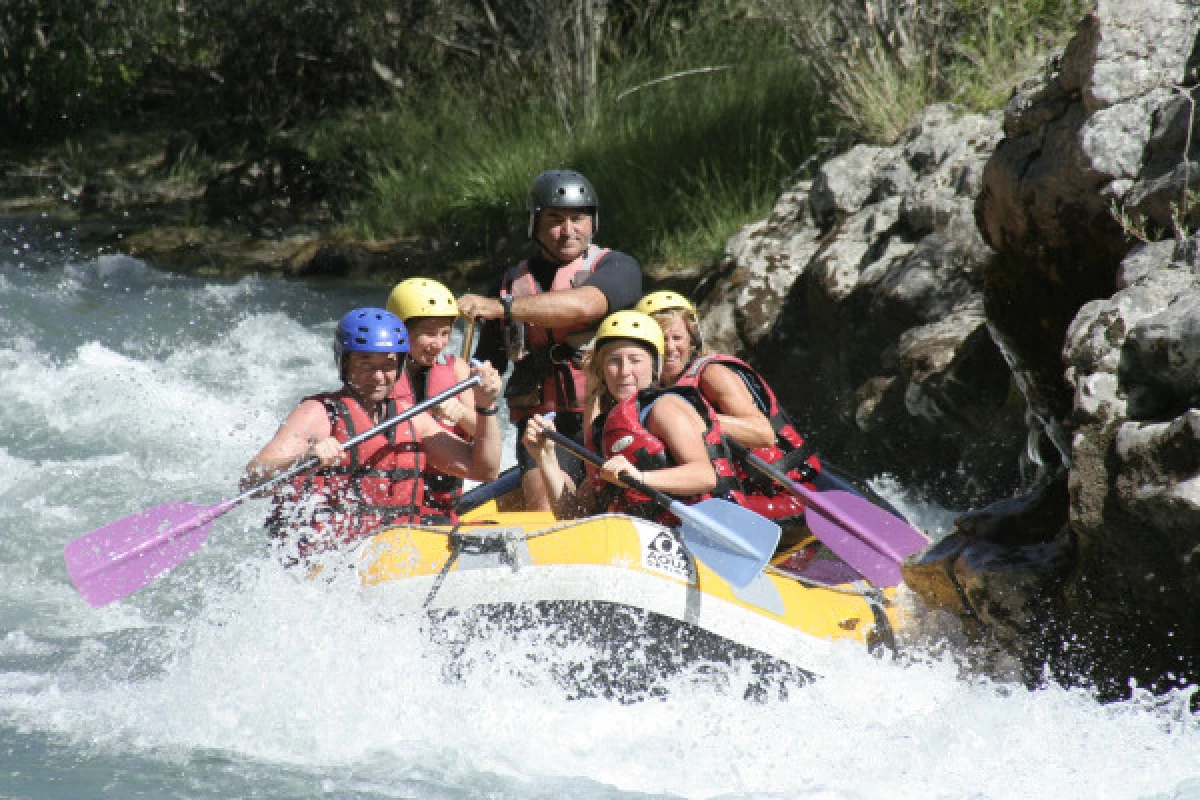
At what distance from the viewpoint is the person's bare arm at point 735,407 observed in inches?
203

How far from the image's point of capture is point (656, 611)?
4.17m

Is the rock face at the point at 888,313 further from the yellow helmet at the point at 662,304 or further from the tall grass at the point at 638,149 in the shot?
the yellow helmet at the point at 662,304

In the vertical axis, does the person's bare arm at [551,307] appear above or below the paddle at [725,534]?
above

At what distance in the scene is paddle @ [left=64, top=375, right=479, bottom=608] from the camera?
465 centimetres

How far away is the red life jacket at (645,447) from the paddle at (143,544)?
506mm

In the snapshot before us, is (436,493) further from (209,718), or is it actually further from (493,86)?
(493,86)

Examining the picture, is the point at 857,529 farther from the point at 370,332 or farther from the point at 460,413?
the point at 370,332

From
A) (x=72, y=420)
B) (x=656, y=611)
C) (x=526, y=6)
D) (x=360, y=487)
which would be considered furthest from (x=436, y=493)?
(x=526, y=6)

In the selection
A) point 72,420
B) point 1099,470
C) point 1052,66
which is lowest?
point 72,420

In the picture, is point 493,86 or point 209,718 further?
point 493,86

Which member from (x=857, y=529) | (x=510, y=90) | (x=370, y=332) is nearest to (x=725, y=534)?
(x=857, y=529)

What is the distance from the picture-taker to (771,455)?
17.3 ft

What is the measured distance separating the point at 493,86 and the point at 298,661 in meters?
10.8

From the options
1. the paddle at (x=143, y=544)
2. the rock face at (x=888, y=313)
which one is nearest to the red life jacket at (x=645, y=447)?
the paddle at (x=143, y=544)
